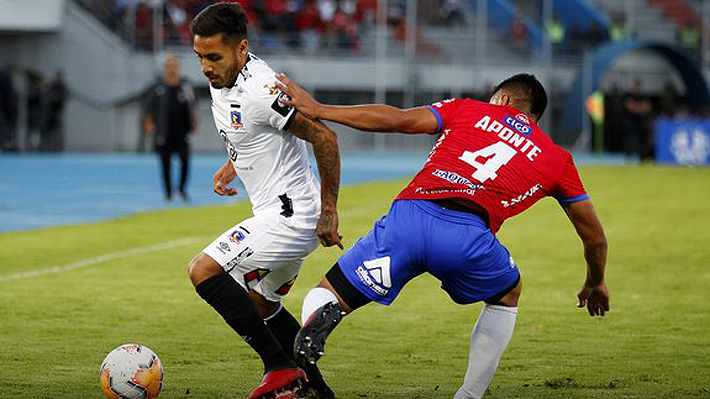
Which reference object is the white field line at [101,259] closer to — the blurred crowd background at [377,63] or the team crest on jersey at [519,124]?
the team crest on jersey at [519,124]

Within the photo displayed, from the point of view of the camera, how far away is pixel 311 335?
553 centimetres

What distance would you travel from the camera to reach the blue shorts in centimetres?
569

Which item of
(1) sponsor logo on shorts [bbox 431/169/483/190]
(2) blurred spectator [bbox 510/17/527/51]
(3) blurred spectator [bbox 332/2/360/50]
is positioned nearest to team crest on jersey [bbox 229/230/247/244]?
(1) sponsor logo on shorts [bbox 431/169/483/190]

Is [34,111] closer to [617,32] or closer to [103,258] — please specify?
[617,32]

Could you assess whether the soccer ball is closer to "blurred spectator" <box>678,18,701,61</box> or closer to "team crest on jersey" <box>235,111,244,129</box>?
"team crest on jersey" <box>235,111,244,129</box>

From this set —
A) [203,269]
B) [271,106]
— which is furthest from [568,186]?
[203,269]

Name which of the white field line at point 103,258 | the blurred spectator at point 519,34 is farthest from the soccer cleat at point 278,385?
the blurred spectator at point 519,34

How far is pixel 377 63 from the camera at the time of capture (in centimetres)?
4138

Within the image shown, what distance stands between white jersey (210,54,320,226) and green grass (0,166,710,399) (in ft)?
3.62

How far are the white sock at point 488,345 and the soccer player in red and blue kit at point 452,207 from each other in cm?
14

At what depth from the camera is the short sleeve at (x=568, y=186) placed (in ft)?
19.4

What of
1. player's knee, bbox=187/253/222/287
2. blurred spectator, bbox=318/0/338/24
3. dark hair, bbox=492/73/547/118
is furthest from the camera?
blurred spectator, bbox=318/0/338/24

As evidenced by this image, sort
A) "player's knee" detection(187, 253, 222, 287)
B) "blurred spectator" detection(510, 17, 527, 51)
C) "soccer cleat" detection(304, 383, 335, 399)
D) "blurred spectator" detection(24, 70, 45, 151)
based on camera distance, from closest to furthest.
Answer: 1. "player's knee" detection(187, 253, 222, 287)
2. "soccer cleat" detection(304, 383, 335, 399)
3. "blurred spectator" detection(24, 70, 45, 151)
4. "blurred spectator" detection(510, 17, 527, 51)

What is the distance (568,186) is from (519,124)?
1.18ft
